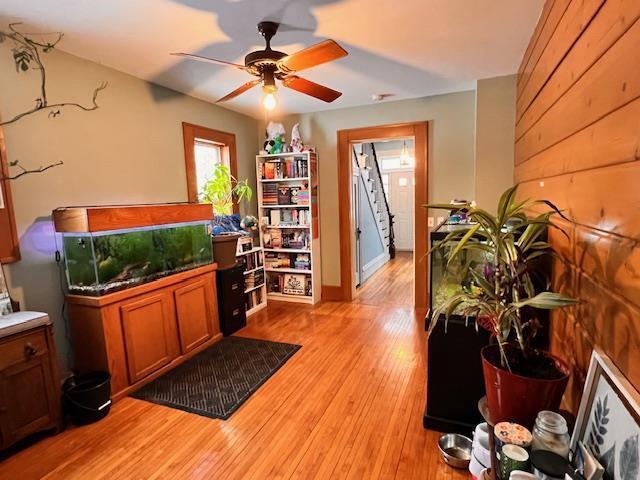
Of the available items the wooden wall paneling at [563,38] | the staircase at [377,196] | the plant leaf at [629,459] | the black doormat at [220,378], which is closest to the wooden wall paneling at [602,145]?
the wooden wall paneling at [563,38]

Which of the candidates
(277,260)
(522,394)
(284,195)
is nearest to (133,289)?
(277,260)

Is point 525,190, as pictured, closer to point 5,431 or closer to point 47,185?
point 47,185

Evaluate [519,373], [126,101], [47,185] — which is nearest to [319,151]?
[126,101]

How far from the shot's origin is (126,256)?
2629 millimetres

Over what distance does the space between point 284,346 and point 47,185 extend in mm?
2296

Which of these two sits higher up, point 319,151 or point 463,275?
point 319,151

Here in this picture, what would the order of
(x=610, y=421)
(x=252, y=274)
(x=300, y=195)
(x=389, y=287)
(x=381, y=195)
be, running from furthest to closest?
(x=381, y=195), (x=389, y=287), (x=300, y=195), (x=252, y=274), (x=610, y=421)

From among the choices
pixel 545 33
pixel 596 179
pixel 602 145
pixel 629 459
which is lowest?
pixel 629 459

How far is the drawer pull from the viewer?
195 cm

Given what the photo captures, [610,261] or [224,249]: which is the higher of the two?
[610,261]

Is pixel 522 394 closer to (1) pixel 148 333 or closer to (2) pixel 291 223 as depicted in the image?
(1) pixel 148 333

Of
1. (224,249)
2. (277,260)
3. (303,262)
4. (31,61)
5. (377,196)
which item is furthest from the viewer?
(377,196)

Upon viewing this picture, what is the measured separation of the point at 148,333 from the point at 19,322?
870 millimetres

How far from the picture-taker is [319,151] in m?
4.57
